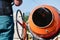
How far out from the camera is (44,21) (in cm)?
277

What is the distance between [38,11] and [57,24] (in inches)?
9.5

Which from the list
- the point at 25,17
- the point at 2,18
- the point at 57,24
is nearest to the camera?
the point at 2,18

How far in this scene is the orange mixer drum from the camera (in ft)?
8.96

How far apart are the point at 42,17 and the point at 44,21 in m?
0.05

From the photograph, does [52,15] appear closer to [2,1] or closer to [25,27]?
[25,27]

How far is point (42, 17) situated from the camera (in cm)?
279

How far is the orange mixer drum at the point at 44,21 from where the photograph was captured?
2.73m

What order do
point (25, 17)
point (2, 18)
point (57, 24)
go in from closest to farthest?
point (2, 18) < point (57, 24) < point (25, 17)

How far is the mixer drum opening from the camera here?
2756mm

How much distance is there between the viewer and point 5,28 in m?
2.43

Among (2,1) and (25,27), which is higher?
(2,1)

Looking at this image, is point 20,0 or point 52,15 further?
point 52,15

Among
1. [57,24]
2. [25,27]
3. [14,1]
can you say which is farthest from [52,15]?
[14,1]

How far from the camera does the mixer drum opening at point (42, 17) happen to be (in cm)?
276
